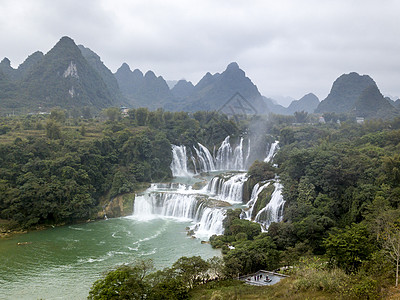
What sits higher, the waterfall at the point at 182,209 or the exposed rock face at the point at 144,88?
the exposed rock face at the point at 144,88

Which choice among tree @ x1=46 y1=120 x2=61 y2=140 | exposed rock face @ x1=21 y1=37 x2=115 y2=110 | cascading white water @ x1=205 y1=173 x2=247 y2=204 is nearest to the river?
cascading white water @ x1=205 y1=173 x2=247 y2=204

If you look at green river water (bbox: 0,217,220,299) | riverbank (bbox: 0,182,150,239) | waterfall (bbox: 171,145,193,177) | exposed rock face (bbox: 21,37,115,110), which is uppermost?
exposed rock face (bbox: 21,37,115,110)

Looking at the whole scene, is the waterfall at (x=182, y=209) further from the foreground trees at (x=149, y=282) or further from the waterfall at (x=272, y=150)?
the waterfall at (x=272, y=150)

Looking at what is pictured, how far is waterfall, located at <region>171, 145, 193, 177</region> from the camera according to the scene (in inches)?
1358

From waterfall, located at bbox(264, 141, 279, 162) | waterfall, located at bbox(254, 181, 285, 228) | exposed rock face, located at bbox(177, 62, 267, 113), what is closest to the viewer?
waterfall, located at bbox(254, 181, 285, 228)

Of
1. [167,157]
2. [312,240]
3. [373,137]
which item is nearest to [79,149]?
[167,157]

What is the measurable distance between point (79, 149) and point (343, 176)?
19.4 meters

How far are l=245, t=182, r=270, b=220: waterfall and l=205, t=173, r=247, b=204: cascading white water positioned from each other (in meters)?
Result: 1.37

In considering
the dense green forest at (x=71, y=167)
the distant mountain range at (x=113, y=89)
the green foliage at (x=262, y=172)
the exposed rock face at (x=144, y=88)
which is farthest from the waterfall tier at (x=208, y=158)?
the exposed rock face at (x=144, y=88)

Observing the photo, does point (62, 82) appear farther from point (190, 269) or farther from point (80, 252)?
point (190, 269)

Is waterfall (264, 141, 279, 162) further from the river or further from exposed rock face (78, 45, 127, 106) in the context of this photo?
exposed rock face (78, 45, 127, 106)

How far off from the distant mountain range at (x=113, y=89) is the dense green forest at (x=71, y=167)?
76.6 ft

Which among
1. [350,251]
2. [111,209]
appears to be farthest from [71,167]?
[350,251]

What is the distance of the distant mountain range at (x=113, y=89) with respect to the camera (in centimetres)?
5538
